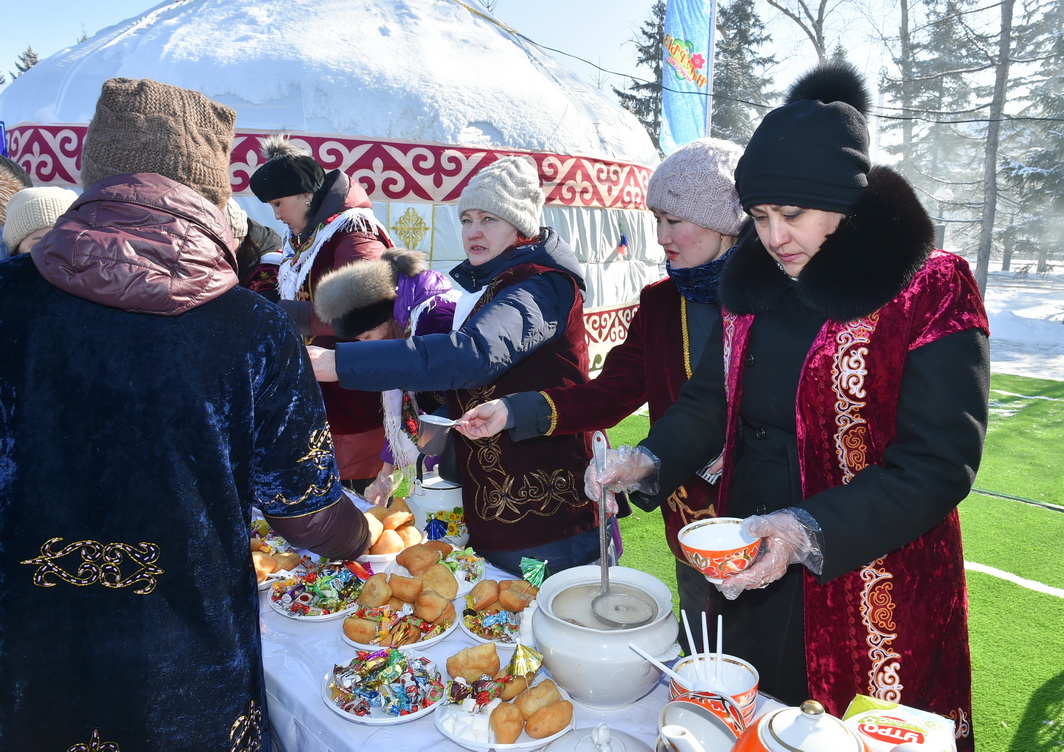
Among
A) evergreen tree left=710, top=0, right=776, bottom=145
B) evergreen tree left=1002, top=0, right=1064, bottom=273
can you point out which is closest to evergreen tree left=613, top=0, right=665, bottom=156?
evergreen tree left=710, top=0, right=776, bottom=145

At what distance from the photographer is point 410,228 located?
7621mm

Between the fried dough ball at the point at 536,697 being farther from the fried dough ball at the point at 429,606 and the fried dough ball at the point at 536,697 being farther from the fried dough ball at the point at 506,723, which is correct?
the fried dough ball at the point at 429,606

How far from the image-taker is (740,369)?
5.75 ft

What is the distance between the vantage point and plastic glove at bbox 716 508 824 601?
126 cm

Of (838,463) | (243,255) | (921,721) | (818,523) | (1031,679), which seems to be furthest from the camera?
(243,255)

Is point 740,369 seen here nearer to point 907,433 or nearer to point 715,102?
point 907,433

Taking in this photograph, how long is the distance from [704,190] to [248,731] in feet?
5.80

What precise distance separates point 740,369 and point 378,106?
7.00 metres

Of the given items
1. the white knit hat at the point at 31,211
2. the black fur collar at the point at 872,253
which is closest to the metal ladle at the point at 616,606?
the black fur collar at the point at 872,253

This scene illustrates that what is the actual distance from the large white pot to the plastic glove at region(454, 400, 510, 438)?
794 millimetres

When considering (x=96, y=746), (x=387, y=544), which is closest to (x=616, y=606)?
(x=387, y=544)

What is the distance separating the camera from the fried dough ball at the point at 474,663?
1424 millimetres

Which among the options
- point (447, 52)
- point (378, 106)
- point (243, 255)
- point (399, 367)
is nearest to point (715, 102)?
point (447, 52)

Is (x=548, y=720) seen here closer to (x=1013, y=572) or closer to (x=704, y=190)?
(x=704, y=190)
